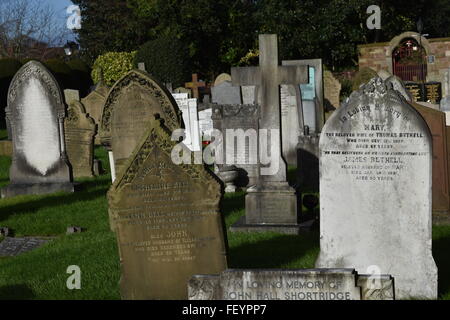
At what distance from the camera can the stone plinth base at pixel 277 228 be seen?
30.1ft

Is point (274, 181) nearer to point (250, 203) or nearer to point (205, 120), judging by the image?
point (250, 203)

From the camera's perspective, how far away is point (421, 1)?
3856 centimetres

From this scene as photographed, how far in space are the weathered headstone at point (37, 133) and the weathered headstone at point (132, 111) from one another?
2712 millimetres

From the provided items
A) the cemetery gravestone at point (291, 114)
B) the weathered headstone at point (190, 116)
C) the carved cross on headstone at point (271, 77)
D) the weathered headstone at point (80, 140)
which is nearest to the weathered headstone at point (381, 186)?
the carved cross on headstone at point (271, 77)

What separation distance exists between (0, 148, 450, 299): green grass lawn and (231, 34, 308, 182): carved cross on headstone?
148 centimetres

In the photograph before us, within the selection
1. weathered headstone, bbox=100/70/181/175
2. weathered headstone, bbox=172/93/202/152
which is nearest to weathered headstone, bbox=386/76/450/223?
weathered headstone, bbox=100/70/181/175

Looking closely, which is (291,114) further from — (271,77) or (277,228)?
(277,228)

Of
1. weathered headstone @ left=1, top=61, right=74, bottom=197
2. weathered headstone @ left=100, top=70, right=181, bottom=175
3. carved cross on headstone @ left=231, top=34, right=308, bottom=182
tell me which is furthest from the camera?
weathered headstone @ left=1, top=61, right=74, bottom=197

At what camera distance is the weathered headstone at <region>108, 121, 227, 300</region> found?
6.41 metres

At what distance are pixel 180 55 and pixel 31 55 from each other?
11.3 m

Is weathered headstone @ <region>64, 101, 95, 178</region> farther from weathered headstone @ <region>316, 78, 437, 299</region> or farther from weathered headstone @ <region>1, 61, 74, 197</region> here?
weathered headstone @ <region>316, 78, 437, 299</region>

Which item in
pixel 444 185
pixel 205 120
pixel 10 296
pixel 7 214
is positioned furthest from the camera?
pixel 205 120

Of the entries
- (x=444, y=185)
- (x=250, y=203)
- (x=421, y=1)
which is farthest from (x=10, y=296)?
(x=421, y=1)

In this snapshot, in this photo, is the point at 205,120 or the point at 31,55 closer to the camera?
the point at 205,120
